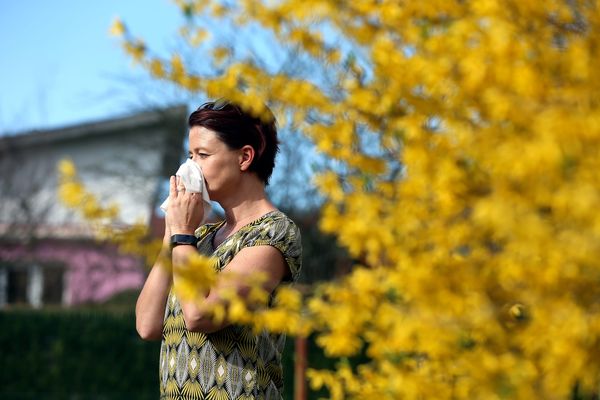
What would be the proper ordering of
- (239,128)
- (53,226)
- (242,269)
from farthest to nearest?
1. (53,226)
2. (239,128)
3. (242,269)

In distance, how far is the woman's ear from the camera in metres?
3.20

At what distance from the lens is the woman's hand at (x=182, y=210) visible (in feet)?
10.1

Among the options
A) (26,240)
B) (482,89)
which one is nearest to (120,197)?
(26,240)

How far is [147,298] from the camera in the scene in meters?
3.15

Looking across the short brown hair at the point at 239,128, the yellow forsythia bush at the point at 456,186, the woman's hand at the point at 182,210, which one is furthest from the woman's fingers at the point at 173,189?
the yellow forsythia bush at the point at 456,186

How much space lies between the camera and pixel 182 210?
3078mm

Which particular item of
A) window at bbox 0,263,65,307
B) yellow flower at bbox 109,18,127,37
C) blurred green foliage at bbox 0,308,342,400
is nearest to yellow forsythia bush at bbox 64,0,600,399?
yellow flower at bbox 109,18,127,37

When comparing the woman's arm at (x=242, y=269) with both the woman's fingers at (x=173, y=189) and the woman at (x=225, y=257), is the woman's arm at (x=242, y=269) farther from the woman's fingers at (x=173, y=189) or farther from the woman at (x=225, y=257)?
the woman's fingers at (x=173, y=189)

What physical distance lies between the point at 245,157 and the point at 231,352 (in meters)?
0.62

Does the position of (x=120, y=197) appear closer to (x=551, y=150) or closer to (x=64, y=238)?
(x=64, y=238)

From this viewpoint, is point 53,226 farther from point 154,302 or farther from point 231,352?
point 231,352

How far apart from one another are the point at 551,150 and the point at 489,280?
399 millimetres

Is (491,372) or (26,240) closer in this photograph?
(491,372)

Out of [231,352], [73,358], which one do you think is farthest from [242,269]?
[73,358]
